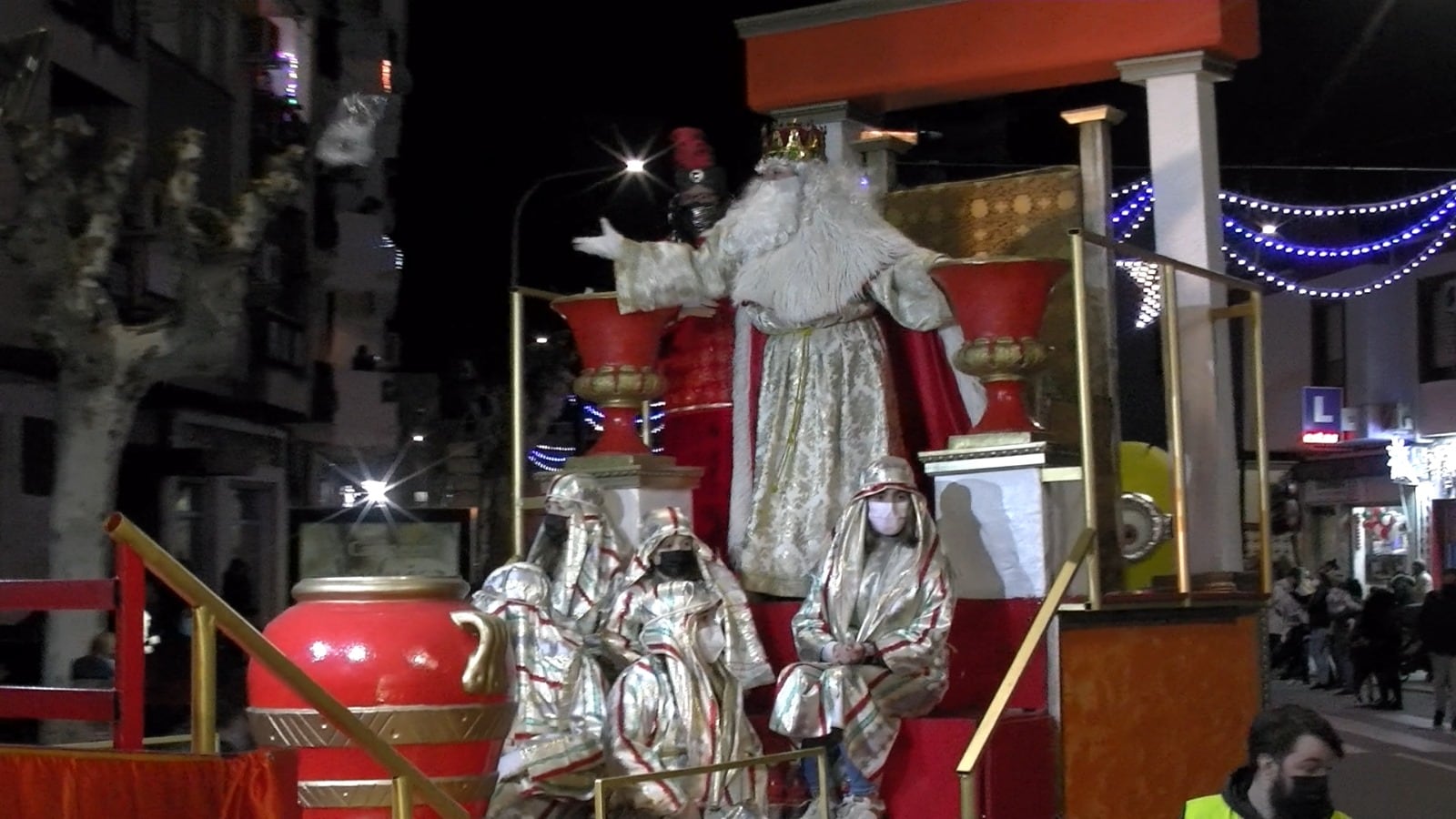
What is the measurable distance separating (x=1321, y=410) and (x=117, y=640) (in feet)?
91.2

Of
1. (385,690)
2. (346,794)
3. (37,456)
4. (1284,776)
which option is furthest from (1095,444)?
(37,456)

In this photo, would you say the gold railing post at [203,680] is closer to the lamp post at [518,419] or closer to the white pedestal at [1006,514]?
the white pedestal at [1006,514]

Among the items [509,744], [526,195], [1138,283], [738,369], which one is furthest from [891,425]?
[526,195]

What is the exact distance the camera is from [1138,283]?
11438mm

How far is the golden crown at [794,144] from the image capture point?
8.77m

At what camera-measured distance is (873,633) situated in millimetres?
7383

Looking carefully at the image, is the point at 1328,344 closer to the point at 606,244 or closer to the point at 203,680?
the point at 606,244

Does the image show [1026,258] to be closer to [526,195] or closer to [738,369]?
[738,369]

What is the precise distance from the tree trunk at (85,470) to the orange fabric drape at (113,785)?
8968 millimetres

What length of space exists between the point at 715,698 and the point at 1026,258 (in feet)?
7.52

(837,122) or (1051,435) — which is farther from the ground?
(837,122)

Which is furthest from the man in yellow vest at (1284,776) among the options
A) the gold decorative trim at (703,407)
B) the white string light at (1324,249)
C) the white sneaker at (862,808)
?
the white string light at (1324,249)

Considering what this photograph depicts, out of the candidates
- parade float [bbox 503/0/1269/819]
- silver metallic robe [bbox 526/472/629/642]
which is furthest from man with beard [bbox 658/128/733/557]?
silver metallic robe [bbox 526/472/629/642]

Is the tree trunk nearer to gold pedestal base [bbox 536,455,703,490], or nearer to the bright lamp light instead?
gold pedestal base [bbox 536,455,703,490]
